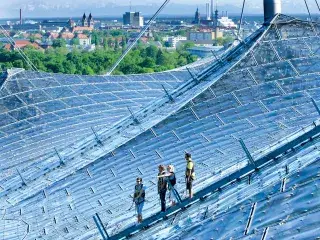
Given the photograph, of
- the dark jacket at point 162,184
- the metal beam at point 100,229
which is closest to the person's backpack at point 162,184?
the dark jacket at point 162,184

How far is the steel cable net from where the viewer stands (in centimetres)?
1956

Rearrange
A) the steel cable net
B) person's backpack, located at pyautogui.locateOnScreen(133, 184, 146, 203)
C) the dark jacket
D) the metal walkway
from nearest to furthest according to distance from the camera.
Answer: the dark jacket < person's backpack, located at pyautogui.locateOnScreen(133, 184, 146, 203) < the metal walkway < the steel cable net

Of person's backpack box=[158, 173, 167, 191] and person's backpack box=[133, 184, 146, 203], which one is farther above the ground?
person's backpack box=[158, 173, 167, 191]

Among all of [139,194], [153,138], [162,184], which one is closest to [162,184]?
[162,184]

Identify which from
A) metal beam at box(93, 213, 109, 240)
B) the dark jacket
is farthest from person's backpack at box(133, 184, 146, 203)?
metal beam at box(93, 213, 109, 240)

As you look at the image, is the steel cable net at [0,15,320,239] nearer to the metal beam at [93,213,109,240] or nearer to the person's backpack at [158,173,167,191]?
the metal beam at [93,213,109,240]

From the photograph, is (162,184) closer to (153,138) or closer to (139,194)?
(139,194)

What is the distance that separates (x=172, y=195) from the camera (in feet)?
63.6

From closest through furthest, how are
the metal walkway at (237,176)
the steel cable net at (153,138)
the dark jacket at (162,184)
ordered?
the dark jacket at (162,184) < the metal walkway at (237,176) < the steel cable net at (153,138)

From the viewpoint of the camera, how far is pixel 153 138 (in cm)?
2881

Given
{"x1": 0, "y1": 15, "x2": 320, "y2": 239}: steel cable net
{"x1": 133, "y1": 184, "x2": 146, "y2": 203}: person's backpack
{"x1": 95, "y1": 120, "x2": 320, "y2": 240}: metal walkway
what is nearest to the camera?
{"x1": 133, "y1": 184, "x2": 146, "y2": 203}: person's backpack

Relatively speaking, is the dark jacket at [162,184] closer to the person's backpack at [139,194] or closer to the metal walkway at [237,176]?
the person's backpack at [139,194]

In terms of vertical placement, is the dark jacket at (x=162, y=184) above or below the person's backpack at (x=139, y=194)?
above

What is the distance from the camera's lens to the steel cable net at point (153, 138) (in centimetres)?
1956
